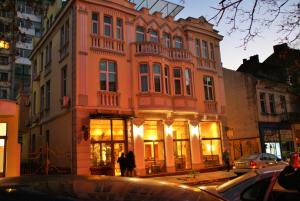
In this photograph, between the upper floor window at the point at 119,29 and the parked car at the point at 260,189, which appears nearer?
the parked car at the point at 260,189

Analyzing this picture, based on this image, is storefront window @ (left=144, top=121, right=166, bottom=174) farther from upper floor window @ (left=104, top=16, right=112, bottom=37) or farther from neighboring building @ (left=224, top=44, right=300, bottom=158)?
neighboring building @ (left=224, top=44, right=300, bottom=158)

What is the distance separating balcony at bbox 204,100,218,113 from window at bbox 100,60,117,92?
28.0 ft

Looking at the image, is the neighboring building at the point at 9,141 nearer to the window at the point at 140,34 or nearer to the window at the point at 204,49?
the window at the point at 140,34

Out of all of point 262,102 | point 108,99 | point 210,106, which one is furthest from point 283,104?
point 108,99

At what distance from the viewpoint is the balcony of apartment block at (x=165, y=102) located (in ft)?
70.8

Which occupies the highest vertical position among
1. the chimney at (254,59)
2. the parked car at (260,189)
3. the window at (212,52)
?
the chimney at (254,59)

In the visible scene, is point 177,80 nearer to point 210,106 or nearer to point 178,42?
point 178,42

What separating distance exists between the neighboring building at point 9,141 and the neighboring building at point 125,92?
3433 millimetres

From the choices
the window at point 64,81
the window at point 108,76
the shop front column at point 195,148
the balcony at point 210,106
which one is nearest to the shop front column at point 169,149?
the shop front column at point 195,148

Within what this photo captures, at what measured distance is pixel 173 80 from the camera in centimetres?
2383

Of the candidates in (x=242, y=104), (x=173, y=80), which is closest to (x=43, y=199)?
(x=173, y=80)

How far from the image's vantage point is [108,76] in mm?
21016

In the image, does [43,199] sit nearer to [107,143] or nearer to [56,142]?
[107,143]

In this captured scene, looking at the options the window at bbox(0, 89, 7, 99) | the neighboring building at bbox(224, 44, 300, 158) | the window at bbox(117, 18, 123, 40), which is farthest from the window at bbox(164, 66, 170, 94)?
the window at bbox(0, 89, 7, 99)
